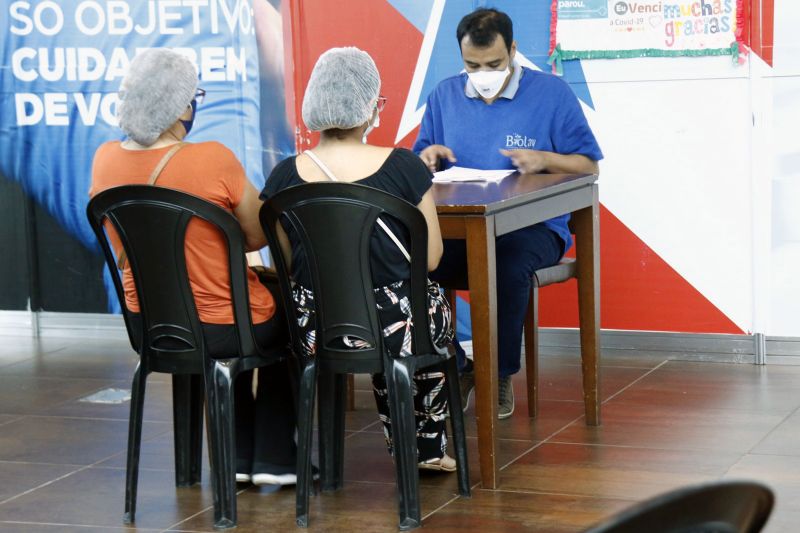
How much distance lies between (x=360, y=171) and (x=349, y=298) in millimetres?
302

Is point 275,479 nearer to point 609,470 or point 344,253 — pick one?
point 344,253

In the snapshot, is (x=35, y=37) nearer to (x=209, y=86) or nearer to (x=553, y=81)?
(x=209, y=86)

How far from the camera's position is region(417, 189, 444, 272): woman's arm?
2.90 meters

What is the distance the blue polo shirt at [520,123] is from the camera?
13.0 feet

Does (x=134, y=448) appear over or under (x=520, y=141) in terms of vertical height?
under

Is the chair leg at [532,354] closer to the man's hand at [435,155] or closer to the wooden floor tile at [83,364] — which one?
the man's hand at [435,155]

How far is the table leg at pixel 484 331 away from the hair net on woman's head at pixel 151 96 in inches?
30.7

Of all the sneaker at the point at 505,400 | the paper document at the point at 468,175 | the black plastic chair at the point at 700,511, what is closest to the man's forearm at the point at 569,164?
the paper document at the point at 468,175

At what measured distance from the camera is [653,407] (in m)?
4.02

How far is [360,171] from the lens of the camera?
2910 millimetres

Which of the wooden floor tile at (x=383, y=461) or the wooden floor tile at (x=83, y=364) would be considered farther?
the wooden floor tile at (x=83, y=364)

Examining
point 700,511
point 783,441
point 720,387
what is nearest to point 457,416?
point 783,441

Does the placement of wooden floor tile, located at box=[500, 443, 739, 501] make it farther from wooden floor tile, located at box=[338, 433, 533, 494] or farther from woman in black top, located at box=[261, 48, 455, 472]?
woman in black top, located at box=[261, 48, 455, 472]

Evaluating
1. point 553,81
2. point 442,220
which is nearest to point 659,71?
point 553,81
